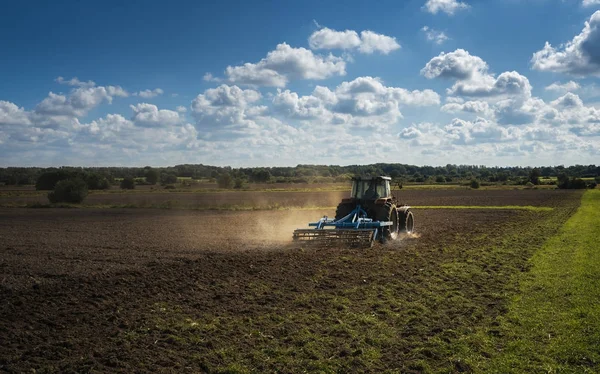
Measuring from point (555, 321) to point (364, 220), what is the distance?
959 centimetres

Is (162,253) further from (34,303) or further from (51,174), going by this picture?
(51,174)

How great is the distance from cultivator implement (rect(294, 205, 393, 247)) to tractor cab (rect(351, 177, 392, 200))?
3.23 ft

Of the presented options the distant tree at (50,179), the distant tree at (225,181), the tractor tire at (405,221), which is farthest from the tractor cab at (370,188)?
the distant tree at (225,181)

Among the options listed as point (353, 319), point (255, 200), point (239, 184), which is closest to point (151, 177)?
point (239, 184)

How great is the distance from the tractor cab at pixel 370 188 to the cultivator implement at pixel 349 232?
38.8 inches

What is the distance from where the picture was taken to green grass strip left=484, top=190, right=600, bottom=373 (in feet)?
21.3

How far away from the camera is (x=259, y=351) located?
6.95 meters

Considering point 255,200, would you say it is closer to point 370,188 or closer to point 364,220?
point 370,188

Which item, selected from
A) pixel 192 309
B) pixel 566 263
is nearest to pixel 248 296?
pixel 192 309

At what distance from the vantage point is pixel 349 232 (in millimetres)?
16578

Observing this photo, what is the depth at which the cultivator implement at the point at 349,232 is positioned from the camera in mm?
16502

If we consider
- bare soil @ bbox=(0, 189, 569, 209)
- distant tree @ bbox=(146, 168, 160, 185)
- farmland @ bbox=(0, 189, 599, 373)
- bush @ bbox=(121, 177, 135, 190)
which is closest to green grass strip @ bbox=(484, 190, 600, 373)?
farmland @ bbox=(0, 189, 599, 373)

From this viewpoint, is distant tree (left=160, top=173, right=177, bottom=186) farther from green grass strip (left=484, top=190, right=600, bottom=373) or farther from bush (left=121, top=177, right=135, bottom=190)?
green grass strip (left=484, top=190, right=600, bottom=373)

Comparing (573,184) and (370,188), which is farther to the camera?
(573,184)
